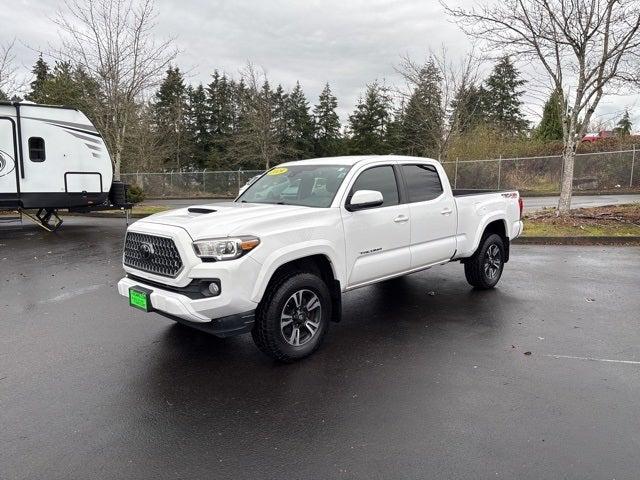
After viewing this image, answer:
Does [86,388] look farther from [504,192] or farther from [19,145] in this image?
[19,145]

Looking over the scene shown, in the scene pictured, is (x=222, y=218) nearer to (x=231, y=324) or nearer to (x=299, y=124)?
(x=231, y=324)

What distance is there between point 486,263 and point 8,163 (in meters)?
12.2

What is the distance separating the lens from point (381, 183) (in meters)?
5.25

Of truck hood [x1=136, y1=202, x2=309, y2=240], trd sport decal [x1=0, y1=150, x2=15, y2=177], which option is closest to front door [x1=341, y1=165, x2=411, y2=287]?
truck hood [x1=136, y1=202, x2=309, y2=240]

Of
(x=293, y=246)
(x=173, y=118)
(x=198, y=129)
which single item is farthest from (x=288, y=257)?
(x=198, y=129)

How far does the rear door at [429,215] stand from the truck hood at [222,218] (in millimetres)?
1595

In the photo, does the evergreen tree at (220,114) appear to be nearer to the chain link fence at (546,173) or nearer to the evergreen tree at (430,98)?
the evergreen tree at (430,98)

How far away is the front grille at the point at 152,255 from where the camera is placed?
3.95 metres

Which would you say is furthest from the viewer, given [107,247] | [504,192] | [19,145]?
[19,145]

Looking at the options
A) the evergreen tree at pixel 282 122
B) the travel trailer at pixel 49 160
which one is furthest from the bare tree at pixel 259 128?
the travel trailer at pixel 49 160

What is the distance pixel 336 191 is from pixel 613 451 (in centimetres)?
310

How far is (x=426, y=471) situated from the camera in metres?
2.70

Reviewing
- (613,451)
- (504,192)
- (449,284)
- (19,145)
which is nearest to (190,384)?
(613,451)

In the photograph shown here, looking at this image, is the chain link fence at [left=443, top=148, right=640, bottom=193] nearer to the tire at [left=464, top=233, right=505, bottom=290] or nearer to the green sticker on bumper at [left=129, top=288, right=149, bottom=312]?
the tire at [left=464, top=233, right=505, bottom=290]
